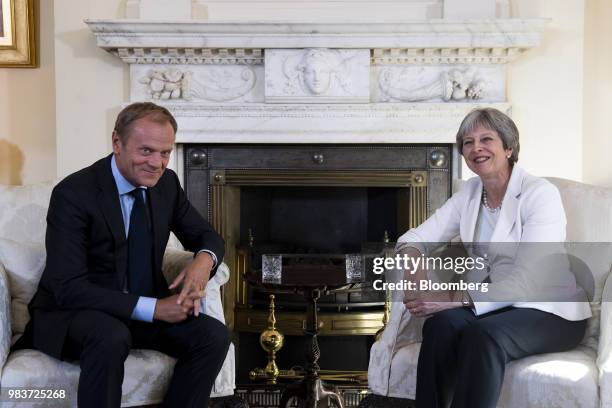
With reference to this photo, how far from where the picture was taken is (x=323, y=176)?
337 centimetres

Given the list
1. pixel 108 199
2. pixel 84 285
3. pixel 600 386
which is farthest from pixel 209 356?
pixel 600 386

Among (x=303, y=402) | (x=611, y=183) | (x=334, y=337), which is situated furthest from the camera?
(x=334, y=337)

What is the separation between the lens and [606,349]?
1.85 m

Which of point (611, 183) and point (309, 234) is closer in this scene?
point (611, 183)

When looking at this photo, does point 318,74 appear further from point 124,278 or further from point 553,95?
point 124,278

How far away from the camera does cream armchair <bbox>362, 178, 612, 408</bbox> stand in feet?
6.03

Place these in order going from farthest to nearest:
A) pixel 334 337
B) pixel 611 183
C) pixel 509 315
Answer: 1. pixel 334 337
2. pixel 611 183
3. pixel 509 315

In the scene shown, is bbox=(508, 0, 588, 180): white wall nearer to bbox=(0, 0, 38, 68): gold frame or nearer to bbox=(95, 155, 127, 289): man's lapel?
bbox=(95, 155, 127, 289): man's lapel

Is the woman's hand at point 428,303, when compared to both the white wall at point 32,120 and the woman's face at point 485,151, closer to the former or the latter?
the woman's face at point 485,151

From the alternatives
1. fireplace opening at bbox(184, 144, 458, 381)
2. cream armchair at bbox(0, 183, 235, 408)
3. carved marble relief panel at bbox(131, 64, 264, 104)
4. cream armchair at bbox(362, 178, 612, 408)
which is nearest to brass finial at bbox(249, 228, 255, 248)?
fireplace opening at bbox(184, 144, 458, 381)

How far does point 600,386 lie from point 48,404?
1397 mm

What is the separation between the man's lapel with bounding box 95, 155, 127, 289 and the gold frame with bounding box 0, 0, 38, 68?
165 cm

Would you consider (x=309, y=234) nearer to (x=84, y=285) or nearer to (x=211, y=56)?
(x=211, y=56)

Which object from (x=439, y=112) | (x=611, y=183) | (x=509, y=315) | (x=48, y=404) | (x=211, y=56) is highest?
(x=211, y=56)
